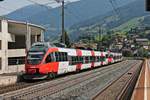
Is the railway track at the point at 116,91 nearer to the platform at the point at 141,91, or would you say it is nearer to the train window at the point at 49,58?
the platform at the point at 141,91

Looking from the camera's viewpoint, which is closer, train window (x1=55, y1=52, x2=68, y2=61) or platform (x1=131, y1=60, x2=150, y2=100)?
platform (x1=131, y1=60, x2=150, y2=100)

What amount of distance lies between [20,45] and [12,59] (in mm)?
15829

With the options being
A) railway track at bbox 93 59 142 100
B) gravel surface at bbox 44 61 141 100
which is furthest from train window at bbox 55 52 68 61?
railway track at bbox 93 59 142 100

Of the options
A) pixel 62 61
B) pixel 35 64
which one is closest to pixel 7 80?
pixel 35 64

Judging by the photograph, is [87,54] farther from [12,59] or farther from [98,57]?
[12,59]

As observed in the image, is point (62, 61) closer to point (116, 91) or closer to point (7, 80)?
point (7, 80)

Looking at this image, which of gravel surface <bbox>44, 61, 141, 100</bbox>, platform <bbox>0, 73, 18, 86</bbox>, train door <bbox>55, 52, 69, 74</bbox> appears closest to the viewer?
gravel surface <bbox>44, 61, 141, 100</bbox>

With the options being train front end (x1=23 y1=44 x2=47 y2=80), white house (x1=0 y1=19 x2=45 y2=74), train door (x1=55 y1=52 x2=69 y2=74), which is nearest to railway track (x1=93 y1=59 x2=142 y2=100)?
train door (x1=55 y1=52 x2=69 y2=74)

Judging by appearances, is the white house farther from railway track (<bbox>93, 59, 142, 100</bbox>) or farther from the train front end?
railway track (<bbox>93, 59, 142, 100</bbox>)

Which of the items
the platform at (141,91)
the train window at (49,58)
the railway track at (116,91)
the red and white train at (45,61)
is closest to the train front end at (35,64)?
the red and white train at (45,61)

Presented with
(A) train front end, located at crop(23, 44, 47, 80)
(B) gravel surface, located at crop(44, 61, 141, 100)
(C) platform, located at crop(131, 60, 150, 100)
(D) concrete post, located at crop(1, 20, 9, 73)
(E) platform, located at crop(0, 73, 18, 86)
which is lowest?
(C) platform, located at crop(131, 60, 150, 100)

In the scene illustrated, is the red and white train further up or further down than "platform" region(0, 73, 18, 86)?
further up

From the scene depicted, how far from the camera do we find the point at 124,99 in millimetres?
24594

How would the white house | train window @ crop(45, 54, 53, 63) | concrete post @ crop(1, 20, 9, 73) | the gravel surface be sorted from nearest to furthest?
the gravel surface → train window @ crop(45, 54, 53, 63) → the white house → concrete post @ crop(1, 20, 9, 73)
